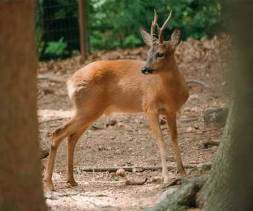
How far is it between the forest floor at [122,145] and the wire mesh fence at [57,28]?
2.32m

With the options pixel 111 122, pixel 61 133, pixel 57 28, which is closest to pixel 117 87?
pixel 61 133

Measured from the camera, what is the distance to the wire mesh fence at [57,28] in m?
18.0

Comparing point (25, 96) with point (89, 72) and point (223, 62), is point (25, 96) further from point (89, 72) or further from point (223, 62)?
point (89, 72)

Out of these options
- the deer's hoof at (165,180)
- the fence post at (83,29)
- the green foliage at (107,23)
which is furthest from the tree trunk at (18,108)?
the fence post at (83,29)

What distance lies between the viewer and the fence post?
16688mm

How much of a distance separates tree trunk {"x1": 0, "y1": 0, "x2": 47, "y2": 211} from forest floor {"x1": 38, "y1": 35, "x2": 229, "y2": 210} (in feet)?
4.01

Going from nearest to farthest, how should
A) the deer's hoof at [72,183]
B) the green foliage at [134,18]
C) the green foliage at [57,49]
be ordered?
the deer's hoof at [72,183] < the green foliage at [134,18] < the green foliage at [57,49]

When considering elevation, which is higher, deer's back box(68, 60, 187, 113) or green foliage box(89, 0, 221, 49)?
→ green foliage box(89, 0, 221, 49)

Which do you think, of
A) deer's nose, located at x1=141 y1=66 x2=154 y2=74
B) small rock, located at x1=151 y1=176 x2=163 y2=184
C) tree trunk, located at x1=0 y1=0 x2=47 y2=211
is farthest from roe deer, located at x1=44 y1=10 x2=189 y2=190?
tree trunk, located at x1=0 y1=0 x2=47 y2=211

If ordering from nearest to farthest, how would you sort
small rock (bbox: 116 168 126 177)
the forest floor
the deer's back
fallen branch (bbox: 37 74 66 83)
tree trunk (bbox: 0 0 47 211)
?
tree trunk (bbox: 0 0 47 211) → the forest floor → small rock (bbox: 116 168 126 177) → the deer's back → fallen branch (bbox: 37 74 66 83)

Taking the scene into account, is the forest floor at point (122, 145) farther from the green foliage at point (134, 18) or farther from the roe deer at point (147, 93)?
the green foliage at point (134, 18)

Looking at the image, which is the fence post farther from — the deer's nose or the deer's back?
the deer's nose

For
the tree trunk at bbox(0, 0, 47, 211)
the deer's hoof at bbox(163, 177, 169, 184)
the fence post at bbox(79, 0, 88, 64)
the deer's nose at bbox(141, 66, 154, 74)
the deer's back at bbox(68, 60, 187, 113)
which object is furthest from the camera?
the fence post at bbox(79, 0, 88, 64)

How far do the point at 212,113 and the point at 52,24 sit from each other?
28.7ft
